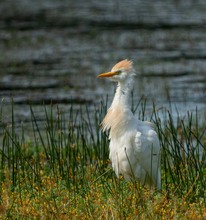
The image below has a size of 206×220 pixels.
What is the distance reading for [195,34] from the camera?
21609 mm

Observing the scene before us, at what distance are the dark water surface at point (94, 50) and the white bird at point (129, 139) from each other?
3.76 metres

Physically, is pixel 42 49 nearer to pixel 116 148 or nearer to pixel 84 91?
pixel 84 91

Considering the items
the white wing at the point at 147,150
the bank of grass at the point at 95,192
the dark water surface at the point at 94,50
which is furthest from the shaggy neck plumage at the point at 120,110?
the dark water surface at the point at 94,50

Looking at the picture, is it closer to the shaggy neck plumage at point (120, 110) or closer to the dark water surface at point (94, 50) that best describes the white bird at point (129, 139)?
the shaggy neck plumage at point (120, 110)

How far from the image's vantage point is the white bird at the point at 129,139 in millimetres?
7711

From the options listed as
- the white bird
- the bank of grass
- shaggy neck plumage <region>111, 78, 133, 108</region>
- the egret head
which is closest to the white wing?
the white bird

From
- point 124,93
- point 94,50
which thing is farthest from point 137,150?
point 94,50

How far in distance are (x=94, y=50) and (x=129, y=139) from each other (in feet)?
41.4

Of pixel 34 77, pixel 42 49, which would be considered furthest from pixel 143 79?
pixel 42 49

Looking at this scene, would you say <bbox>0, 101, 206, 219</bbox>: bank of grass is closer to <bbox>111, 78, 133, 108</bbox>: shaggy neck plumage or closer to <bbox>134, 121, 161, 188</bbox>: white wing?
<bbox>134, 121, 161, 188</bbox>: white wing

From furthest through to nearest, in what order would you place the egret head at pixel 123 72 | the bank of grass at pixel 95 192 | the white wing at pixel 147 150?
the egret head at pixel 123 72
the white wing at pixel 147 150
the bank of grass at pixel 95 192

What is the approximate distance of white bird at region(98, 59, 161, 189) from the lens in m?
7.71

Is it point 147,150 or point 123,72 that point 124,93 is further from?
Result: point 147,150

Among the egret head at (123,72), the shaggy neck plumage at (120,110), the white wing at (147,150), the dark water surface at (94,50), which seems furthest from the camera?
the dark water surface at (94,50)
